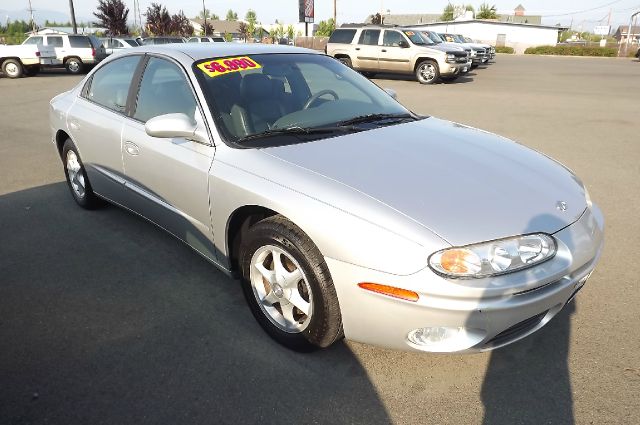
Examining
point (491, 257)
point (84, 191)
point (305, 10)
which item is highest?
point (305, 10)

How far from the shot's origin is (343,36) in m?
17.8

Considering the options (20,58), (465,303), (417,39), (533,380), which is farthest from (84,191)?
(20,58)

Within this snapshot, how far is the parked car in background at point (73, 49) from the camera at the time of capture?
1934 cm

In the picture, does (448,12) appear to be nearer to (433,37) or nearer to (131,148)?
(433,37)

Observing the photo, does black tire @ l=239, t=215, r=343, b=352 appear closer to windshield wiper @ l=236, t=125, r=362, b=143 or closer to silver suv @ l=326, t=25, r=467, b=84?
windshield wiper @ l=236, t=125, r=362, b=143

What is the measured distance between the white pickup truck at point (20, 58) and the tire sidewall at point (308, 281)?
20328 millimetres

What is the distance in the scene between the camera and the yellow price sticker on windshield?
3.08 m

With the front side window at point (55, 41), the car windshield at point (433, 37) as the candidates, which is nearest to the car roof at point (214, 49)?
the car windshield at point (433, 37)

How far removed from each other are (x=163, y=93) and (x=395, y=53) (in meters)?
14.5

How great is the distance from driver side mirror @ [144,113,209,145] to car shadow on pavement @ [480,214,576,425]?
5.97 ft

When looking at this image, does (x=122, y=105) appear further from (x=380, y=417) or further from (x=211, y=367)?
(x=380, y=417)

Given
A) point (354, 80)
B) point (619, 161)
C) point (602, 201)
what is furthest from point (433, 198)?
point (619, 161)

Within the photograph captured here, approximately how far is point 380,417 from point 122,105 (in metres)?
2.87

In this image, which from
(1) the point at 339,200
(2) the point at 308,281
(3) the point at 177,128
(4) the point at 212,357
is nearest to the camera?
(1) the point at 339,200
